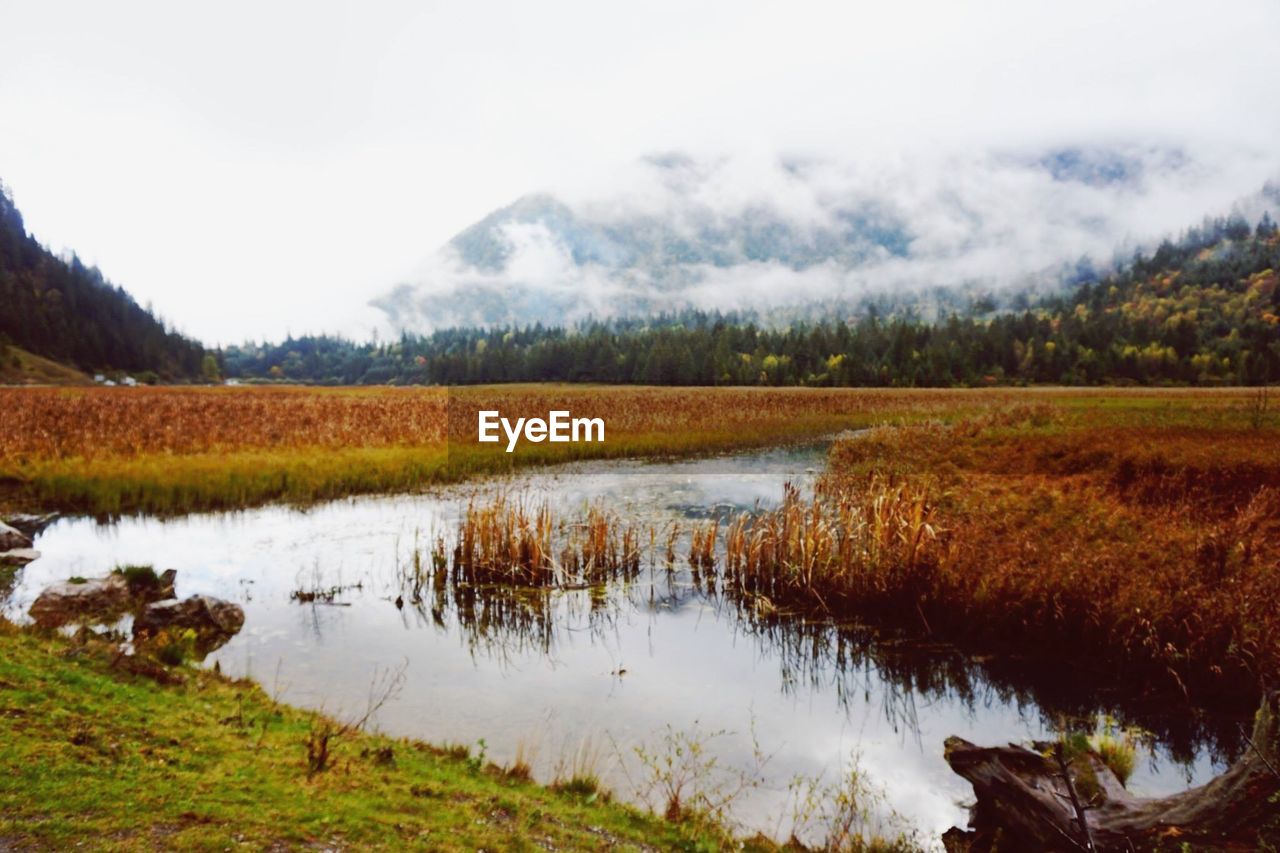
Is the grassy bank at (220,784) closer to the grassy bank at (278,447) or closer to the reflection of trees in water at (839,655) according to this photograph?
the reflection of trees in water at (839,655)

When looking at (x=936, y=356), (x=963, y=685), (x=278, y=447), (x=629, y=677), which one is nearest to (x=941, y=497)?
(x=963, y=685)

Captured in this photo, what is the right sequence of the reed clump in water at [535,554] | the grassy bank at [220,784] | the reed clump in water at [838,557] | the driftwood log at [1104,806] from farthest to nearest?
the reed clump in water at [535,554] → the reed clump in water at [838,557] → the driftwood log at [1104,806] → the grassy bank at [220,784]

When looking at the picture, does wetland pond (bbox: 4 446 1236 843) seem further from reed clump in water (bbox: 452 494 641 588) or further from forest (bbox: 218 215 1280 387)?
forest (bbox: 218 215 1280 387)

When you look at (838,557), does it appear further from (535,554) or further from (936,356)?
(936,356)

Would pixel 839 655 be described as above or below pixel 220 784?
below

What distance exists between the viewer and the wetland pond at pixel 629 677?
877cm

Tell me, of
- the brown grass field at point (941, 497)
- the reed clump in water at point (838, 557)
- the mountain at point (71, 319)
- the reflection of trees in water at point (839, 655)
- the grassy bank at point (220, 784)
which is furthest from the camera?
the mountain at point (71, 319)

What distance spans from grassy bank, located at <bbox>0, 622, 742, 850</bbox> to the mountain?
14266 centimetres

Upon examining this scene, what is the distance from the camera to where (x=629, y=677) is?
1111 cm

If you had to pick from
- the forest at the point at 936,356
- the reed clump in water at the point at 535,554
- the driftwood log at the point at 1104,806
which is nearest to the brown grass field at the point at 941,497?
the reed clump in water at the point at 535,554

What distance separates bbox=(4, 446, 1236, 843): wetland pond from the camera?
877 centimetres

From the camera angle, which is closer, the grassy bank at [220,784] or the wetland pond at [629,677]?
the grassy bank at [220,784]

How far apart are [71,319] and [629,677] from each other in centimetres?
17978

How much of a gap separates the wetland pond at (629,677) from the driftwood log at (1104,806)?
79 cm
